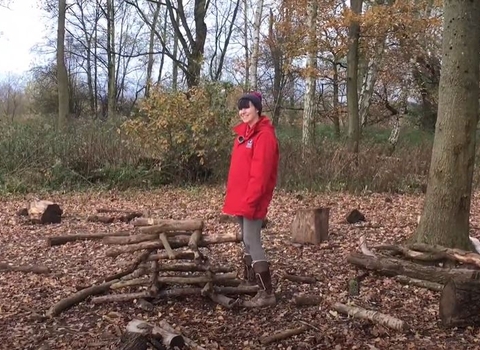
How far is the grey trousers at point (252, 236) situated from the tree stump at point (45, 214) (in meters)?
5.50

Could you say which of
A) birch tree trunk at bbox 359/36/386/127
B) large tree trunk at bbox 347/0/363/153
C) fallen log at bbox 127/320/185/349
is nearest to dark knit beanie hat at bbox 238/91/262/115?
fallen log at bbox 127/320/185/349

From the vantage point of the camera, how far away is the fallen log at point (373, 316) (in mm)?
4672

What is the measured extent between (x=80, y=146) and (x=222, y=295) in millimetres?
10507

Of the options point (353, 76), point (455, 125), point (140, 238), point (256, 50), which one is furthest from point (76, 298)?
point (256, 50)

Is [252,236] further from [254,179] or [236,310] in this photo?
[236,310]

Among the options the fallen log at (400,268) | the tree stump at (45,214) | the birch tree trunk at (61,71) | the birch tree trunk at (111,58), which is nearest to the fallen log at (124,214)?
the tree stump at (45,214)

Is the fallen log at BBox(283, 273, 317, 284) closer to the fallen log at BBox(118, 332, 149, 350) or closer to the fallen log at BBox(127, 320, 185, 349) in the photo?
the fallen log at BBox(127, 320, 185, 349)

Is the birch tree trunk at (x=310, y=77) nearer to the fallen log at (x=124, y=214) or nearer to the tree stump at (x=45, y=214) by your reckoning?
the fallen log at (x=124, y=214)

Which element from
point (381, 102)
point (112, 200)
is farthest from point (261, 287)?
point (381, 102)

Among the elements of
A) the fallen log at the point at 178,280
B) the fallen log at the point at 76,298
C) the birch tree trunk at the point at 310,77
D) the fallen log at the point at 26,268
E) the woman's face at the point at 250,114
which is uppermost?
the birch tree trunk at the point at 310,77

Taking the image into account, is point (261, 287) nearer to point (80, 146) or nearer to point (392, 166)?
point (392, 166)

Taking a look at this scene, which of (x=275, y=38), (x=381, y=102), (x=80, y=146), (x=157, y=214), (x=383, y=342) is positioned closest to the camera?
(x=383, y=342)

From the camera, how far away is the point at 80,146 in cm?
1492

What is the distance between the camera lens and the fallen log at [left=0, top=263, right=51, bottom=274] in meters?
6.70
